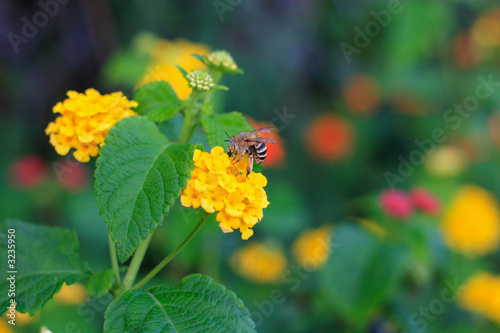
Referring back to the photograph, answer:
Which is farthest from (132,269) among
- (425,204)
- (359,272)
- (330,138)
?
(330,138)

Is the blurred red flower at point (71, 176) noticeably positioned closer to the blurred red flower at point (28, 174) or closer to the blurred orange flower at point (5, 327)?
the blurred red flower at point (28, 174)

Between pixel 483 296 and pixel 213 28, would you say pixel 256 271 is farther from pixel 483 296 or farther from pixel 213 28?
pixel 213 28

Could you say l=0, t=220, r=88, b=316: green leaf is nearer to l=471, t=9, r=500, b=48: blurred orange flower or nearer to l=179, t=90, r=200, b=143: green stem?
l=179, t=90, r=200, b=143: green stem

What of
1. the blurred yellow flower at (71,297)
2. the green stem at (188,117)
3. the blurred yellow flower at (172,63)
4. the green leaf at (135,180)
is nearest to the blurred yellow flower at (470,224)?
the blurred yellow flower at (172,63)

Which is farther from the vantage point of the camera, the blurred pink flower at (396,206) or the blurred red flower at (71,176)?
the blurred red flower at (71,176)

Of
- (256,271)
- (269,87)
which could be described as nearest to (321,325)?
(256,271)

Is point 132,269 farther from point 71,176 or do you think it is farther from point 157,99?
point 71,176

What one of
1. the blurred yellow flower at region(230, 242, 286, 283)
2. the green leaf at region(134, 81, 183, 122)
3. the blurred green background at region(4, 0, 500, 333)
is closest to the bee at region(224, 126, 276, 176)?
the green leaf at region(134, 81, 183, 122)
